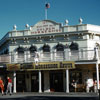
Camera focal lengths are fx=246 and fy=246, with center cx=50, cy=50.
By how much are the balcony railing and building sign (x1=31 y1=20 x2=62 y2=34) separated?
2.67m

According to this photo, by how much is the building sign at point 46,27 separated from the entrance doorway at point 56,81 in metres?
4.69

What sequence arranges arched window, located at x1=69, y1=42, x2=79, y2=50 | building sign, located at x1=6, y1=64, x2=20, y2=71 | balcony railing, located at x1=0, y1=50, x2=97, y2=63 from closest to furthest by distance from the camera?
1. balcony railing, located at x1=0, y1=50, x2=97, y2=63
2. building sign, located at x1=6, y1=64, x2=20, y2=71
3. arched window, located at x1=69, y1=42, x2=79, y2=50

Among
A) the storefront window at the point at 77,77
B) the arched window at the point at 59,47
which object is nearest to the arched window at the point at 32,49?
the arched window at the point at 59,47

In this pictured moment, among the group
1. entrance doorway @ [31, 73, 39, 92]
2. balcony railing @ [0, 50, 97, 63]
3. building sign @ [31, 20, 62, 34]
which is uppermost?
building sign @ [31, 20, 62, 34]

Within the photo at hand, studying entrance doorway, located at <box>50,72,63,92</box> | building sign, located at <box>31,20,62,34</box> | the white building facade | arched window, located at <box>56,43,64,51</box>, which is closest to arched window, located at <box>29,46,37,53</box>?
the white building facade

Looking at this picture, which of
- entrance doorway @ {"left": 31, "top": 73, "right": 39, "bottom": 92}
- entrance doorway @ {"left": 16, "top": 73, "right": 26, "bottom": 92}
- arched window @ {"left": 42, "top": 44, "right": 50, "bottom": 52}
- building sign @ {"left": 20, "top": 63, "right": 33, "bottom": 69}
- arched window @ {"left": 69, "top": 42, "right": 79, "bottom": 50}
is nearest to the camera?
building sign @ {"left": 20, "top": 63, "right": 33, "bottom": 69}

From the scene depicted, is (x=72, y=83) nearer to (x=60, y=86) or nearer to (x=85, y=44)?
(x=60, y=86)

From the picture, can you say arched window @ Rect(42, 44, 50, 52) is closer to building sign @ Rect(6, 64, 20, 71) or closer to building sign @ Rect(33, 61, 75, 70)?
building sign @ Rect(33, 61, 75, 70)

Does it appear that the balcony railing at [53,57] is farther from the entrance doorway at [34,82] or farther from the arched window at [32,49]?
the entrance doorway at [34,82]

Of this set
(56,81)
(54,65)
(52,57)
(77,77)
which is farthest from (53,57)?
(77,77)

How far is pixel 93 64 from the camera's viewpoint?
24.9 m

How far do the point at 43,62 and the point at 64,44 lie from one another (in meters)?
3.39

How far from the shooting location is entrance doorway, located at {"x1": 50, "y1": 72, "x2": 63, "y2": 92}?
87.7ft

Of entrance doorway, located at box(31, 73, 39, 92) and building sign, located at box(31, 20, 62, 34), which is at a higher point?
building sign, located at box(31, 20, 62, 34)
